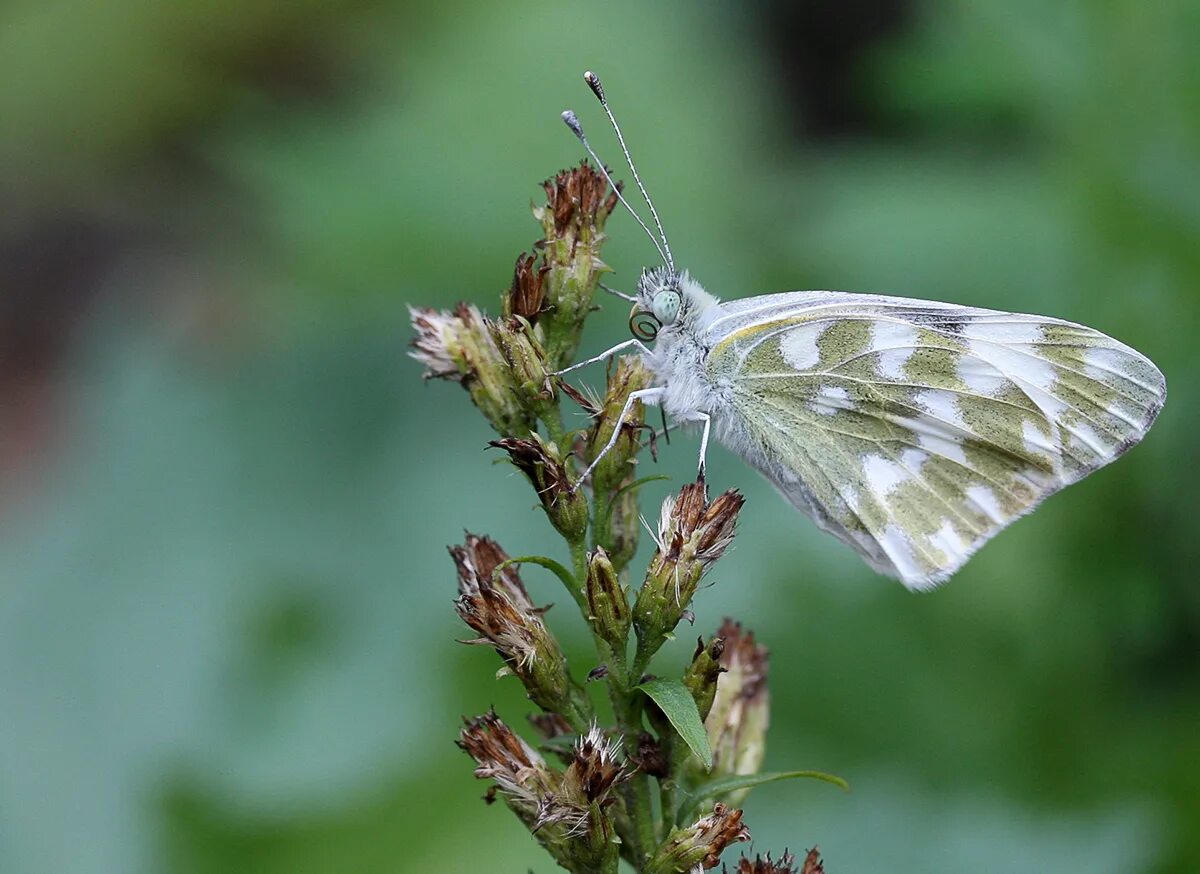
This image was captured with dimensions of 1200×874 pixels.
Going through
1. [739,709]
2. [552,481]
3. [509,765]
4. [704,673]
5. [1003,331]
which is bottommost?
[509,765]

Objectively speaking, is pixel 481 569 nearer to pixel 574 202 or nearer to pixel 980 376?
pixel 574 202

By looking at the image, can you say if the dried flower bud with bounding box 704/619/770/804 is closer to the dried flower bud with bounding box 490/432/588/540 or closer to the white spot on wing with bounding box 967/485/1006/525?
the dried flower bud with bounding box 490/432/588/540

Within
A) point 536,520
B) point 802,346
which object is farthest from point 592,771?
point 536,520

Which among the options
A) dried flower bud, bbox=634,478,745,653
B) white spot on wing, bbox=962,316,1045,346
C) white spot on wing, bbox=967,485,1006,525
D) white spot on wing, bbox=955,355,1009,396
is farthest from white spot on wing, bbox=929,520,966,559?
dried flower bud, bbox=634,478,745,653

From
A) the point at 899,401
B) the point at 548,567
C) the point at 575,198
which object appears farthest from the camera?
the point at 899,401

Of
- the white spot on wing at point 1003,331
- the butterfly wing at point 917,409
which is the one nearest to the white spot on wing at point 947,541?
the butterfly wing at point 917,409

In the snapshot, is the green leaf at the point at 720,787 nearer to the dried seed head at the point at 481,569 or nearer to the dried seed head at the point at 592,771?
the dried seed head at the point at 592,771
